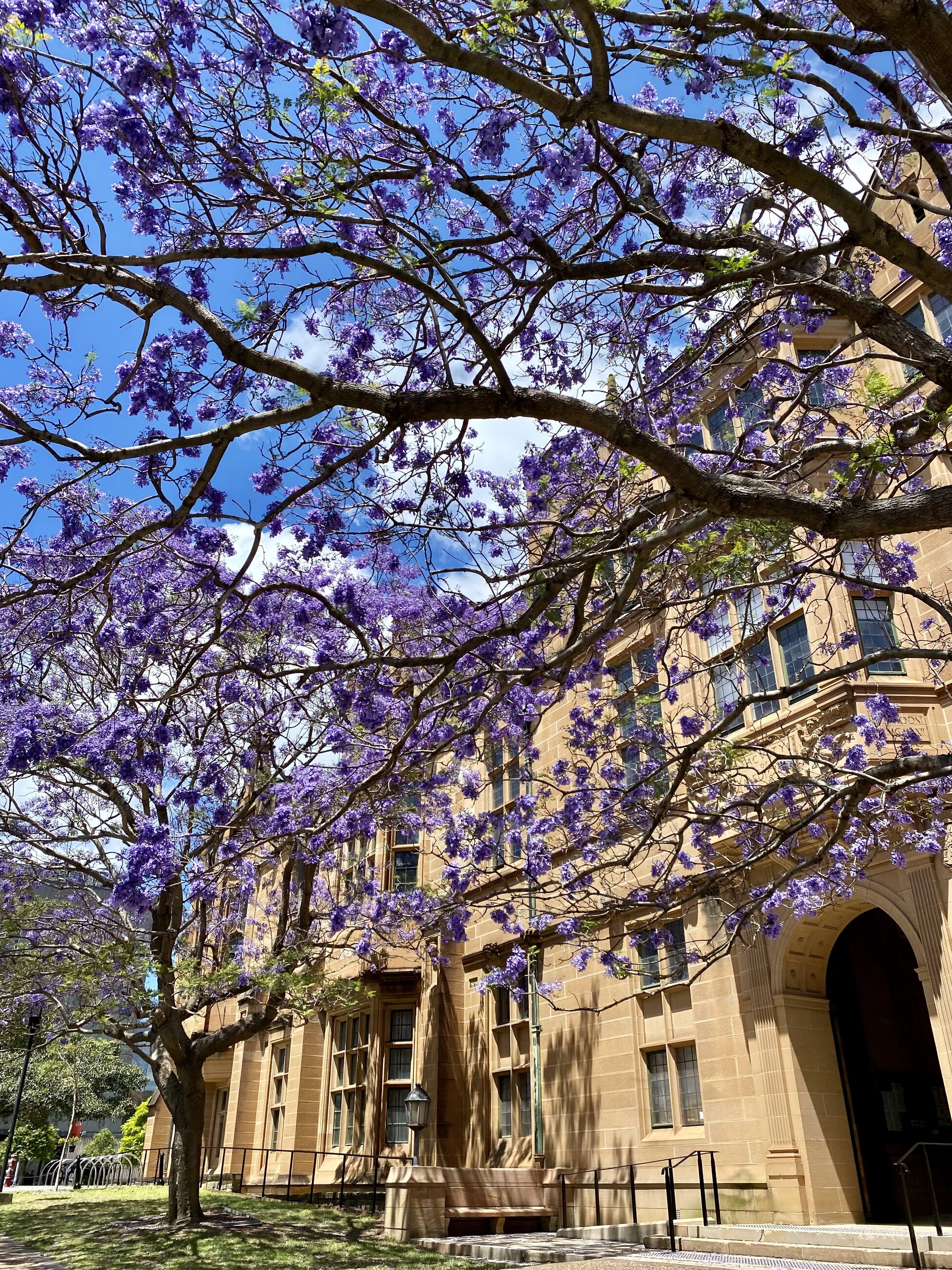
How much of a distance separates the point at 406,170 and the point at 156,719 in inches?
201

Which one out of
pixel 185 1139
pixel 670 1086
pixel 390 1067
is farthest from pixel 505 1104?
pixel 185 1139

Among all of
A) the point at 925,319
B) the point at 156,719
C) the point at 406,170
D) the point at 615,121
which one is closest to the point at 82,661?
the point at 156,719

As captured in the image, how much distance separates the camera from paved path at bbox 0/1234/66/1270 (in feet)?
35.3

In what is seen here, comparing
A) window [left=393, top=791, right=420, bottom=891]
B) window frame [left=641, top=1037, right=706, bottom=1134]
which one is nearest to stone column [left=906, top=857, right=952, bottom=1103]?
window frame [left=641, top=1037, right=706, bottom=1134]

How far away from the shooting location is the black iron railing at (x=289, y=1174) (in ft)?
63.4

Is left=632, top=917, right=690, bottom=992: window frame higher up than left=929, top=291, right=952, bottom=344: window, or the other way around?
left=929, top=291, right=952, bottom=344: window

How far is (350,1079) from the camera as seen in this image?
71.6 feet

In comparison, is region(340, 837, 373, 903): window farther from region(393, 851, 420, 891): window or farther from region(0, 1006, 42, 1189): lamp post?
region(0, 1006, 42, 1189): lamp post

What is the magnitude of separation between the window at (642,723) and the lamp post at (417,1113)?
657 centimetres

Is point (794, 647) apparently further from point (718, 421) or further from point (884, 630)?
point (718, 421)

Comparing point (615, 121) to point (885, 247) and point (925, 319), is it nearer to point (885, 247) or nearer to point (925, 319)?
point (885, 247)

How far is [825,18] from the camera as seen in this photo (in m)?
7.98

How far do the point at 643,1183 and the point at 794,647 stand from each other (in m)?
7.91

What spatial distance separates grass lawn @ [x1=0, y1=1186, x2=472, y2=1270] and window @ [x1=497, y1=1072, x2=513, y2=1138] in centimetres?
315
